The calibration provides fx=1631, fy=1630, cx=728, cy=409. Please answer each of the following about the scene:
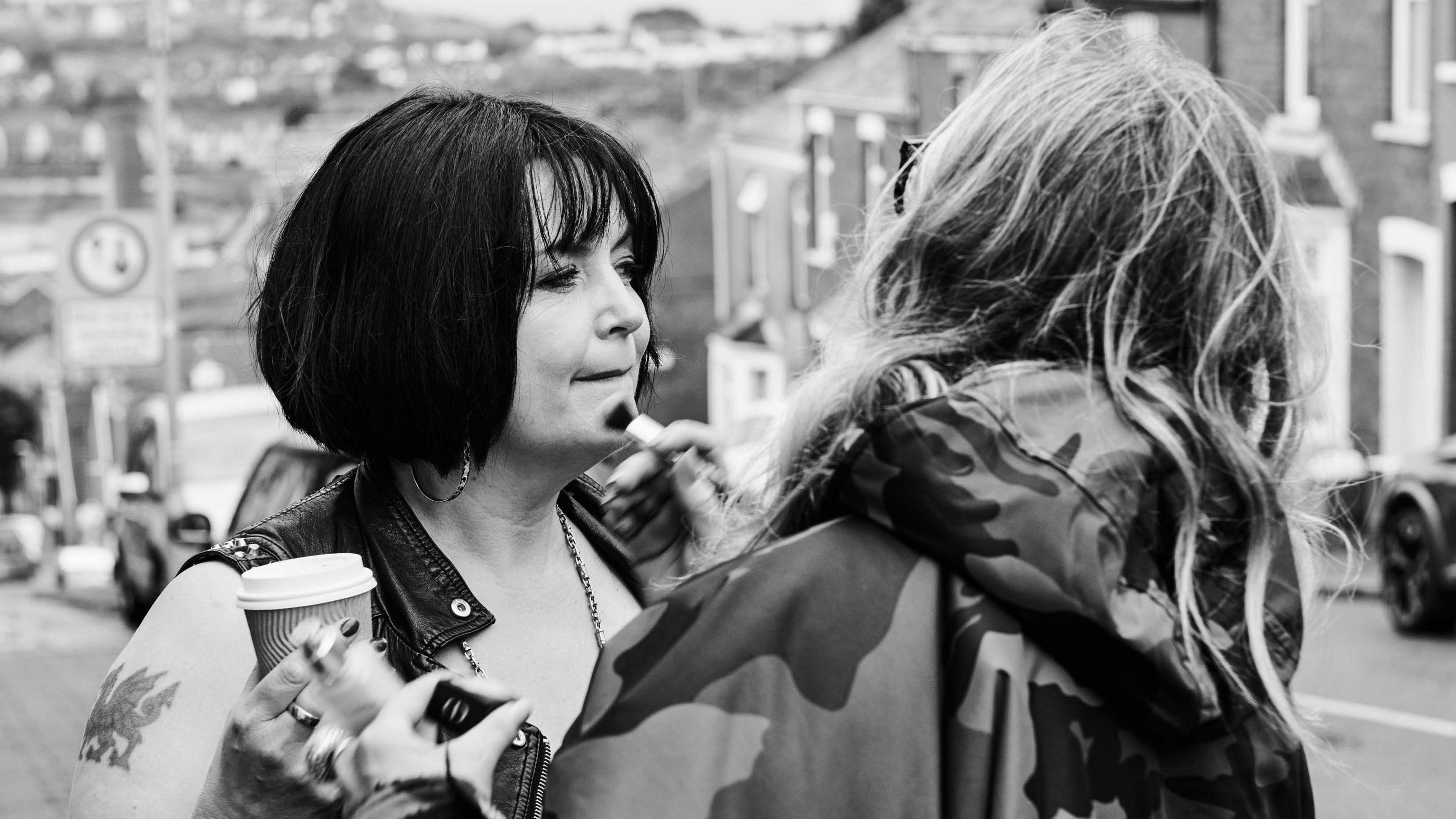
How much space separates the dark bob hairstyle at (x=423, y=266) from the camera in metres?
1.92

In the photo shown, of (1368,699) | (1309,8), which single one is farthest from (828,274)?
(1368,699)

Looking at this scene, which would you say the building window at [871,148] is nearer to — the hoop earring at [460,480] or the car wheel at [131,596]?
the car wheel at [131,596]

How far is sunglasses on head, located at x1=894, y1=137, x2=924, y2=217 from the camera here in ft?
5.61

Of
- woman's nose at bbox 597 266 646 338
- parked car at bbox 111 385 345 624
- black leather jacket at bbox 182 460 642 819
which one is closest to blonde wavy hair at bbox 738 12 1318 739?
woman's nose at bbox 597 266 646 338

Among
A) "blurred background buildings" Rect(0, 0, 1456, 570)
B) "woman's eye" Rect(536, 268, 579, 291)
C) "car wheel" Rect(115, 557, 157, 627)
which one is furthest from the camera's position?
"car wheel" Rect(115, 557, 157, 627)

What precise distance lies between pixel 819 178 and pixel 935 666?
23.6 m

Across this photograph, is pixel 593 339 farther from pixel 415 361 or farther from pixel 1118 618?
pixel 1118 618

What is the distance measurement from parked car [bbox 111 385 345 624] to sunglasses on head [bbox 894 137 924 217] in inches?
34.3

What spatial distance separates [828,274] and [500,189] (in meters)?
19.2

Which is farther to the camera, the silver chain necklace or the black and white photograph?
the silver chain necklace

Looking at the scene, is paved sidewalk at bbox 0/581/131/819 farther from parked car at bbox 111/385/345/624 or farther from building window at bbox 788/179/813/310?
building window at bbox 788/179/813/310

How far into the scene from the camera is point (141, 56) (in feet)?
293

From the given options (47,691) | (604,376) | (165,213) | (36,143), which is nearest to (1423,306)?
(47,691)

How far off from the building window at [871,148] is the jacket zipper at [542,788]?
69.1 ft
